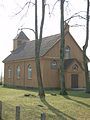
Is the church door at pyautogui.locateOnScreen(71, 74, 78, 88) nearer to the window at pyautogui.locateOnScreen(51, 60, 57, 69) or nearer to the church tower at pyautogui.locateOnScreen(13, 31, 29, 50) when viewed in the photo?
the window at pyautogui.locateOnScreen(51, 60, 57, 69)

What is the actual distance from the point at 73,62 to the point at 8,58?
17.3m

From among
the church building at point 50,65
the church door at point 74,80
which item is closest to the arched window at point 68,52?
the church building at point 50,65

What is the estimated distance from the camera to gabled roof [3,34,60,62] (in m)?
49.5

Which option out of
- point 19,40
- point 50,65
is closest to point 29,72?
point 50,65

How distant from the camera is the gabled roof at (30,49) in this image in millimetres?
49506

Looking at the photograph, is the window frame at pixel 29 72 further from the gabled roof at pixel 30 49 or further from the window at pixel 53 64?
the window at pixel 53 64

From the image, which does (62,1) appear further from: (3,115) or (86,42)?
(3,115)

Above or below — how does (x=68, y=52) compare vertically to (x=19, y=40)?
below

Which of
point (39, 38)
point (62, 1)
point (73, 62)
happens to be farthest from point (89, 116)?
point (73, 62)

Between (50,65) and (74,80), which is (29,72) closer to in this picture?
(50,65)

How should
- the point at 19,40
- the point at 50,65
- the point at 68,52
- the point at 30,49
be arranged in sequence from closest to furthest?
the point at 50,65, the point at 68,52, the point at 30,49, the point at 19,40

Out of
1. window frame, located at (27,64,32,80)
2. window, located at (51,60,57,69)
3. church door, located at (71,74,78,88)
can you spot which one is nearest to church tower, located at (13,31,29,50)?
window frame, located at (27,64,32,80)

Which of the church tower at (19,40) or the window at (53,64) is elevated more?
the church tower at (19,40)

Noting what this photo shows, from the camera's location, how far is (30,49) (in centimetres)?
5509
